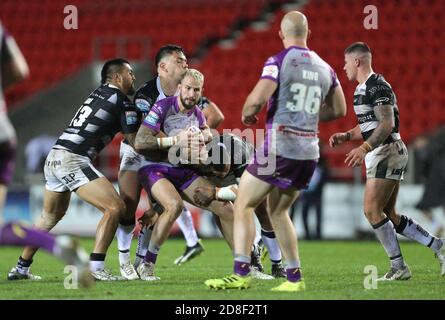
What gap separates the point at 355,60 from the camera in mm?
8922

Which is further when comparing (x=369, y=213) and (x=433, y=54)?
(x=433, y=54)

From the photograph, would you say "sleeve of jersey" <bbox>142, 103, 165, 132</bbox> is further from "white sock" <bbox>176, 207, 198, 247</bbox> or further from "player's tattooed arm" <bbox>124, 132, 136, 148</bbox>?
"white sock" <bbox>176, 207, 198, 247</bbox>

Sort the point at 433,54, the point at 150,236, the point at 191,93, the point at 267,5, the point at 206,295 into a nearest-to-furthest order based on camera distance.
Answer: the point at 206,295, the point at 191,93, the point at 150,236, the point at 433,54, the point at 267,5

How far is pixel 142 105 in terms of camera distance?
9.01 meters

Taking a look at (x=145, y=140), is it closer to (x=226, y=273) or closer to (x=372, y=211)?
(x=226, y=273)

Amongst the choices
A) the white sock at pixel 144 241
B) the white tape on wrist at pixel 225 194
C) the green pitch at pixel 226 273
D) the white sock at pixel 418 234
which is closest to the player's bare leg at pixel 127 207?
the white sock at pixel 144 241

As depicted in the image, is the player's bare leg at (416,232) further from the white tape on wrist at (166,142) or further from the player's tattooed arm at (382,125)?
the white tape on wrist at (166,142)

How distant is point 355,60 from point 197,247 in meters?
3.36

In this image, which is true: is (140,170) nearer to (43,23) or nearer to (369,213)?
(369,213)

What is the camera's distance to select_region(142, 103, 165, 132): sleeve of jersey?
8.52 m

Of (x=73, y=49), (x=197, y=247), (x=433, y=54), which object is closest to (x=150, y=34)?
(x=73, y=49)

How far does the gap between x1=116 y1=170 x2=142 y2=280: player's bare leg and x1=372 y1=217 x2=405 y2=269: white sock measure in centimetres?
246

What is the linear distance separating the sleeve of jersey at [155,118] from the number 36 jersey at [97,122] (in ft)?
0.74

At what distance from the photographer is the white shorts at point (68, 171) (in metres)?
8.51
